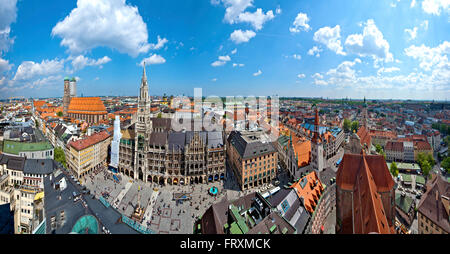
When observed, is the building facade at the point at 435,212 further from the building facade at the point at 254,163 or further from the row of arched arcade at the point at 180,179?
the row of arched arcade at the point at 180,179

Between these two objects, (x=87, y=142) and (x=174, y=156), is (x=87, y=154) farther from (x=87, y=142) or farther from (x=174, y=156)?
(x=174, y=156)

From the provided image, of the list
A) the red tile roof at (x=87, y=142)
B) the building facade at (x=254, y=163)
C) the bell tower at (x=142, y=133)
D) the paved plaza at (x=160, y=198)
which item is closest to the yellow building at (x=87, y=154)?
the red tile roof at (x=87, y=142)

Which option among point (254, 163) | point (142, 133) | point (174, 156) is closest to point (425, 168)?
point (254, 163)

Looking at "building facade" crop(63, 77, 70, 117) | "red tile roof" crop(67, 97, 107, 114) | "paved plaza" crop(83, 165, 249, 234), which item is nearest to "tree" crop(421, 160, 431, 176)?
"paved plaza" crop(83, 165, 249, 234)

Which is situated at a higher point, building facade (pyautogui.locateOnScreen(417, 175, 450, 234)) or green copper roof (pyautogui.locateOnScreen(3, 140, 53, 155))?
green copper roof (pyautogui.locateOnScreen(3, 140, 53, 155))

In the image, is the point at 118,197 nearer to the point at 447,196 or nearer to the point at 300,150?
the point at 300,150

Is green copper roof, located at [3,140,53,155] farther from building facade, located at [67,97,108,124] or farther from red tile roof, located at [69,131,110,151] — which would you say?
building facade, located at [67,97,108,124]

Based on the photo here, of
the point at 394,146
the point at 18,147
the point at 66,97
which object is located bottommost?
the point at 394,146

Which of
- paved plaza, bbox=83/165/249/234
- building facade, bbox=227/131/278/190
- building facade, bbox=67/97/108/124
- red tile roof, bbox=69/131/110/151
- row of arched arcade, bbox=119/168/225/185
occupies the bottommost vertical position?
paved plaza, bbox=83/165/249/234
